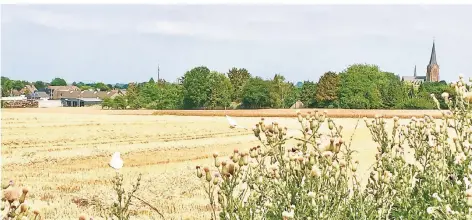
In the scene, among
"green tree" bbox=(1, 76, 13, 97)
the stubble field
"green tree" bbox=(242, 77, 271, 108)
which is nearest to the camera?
the stubble field

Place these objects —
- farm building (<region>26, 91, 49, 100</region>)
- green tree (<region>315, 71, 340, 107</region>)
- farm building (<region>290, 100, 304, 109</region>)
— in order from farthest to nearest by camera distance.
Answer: farm building (<region>26, 91, 49, 100</region>) → green tree (<region>315, 71, 340, 107</region>) → farm building (<region>290, 100, 304, 109</region>)

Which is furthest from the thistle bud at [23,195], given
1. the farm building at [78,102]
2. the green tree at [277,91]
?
the farm building at [78,102]

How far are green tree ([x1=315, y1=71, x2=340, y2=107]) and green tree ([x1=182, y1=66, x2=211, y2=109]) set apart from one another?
1348cm

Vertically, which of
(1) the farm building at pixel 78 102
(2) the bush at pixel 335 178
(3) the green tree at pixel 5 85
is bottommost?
(1) the farm building at pixel 78 102

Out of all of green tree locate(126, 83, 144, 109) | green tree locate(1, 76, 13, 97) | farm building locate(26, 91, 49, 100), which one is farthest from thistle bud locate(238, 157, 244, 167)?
farm building locate(26, 91, 49, 100)

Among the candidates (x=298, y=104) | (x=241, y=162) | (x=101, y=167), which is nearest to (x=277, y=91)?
(x=298, y=104)

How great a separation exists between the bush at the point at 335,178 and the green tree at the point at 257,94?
200 feet

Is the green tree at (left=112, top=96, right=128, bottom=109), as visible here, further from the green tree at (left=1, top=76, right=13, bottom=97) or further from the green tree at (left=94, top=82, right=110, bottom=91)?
the green tree at (left=94, top=82, right=110, bottom=91)

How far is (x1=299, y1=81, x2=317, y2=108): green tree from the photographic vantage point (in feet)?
232

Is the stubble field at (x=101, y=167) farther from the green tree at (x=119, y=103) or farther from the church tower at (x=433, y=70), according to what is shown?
the church tower at (x=433, y=70)

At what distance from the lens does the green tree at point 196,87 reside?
227 feet

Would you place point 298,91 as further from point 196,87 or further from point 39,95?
point 39,95

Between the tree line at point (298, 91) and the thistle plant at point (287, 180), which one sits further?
→ the tree line at point (298, 91)

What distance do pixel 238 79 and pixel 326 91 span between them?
13765 millimetres
